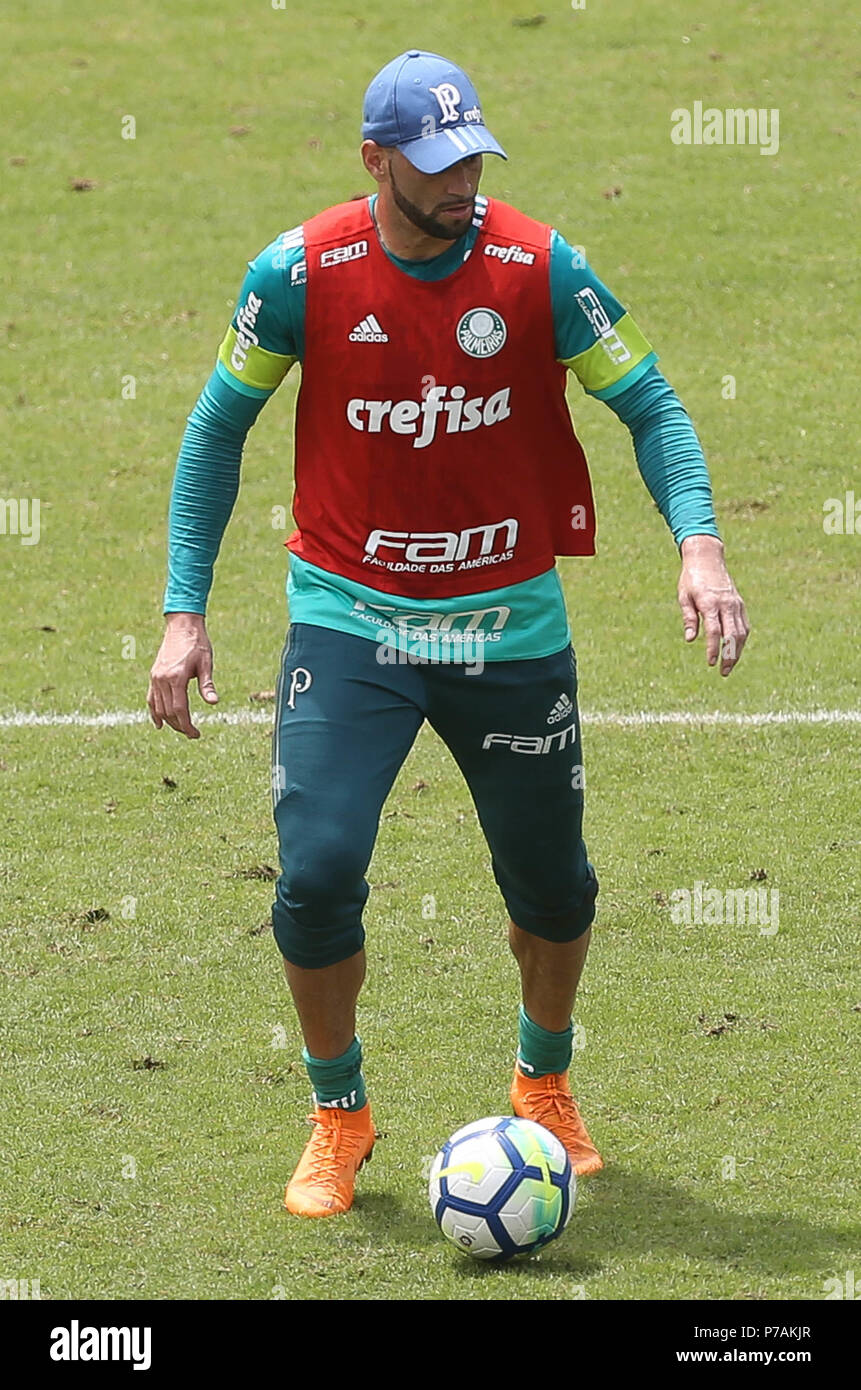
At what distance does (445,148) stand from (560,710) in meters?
1.43

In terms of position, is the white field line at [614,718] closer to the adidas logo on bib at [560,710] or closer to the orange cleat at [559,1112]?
the orange cleat at [559,1112]

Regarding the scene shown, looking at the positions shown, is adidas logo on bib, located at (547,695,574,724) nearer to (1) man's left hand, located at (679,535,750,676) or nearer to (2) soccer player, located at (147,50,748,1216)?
(2) soccer player, located at (147,50,748,1216)

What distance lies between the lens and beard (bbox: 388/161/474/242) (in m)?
4.89

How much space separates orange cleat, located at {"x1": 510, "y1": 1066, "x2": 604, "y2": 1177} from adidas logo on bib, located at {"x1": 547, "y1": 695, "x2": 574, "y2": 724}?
3.50 ft

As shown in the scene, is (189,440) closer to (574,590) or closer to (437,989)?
(437,989)

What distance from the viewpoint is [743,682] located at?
9.39 m

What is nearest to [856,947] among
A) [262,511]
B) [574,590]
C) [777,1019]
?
[777,1019]

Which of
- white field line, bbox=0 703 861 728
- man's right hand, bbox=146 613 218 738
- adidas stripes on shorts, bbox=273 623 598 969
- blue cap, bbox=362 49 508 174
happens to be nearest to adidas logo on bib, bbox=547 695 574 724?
adidas stripes on shorts, bbox=273 623 598 969

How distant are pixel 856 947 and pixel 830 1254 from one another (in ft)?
6.30

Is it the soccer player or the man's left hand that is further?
the soccer player

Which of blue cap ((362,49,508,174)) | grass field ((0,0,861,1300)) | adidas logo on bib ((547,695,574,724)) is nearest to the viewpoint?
blue cap ((362,49,508,174))

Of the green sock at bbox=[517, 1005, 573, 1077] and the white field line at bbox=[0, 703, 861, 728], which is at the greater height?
the white field line at bbox=[0, 703, 861, 728]

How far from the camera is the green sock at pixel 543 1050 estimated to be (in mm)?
5637

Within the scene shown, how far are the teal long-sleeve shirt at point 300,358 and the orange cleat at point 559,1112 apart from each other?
1.26m
